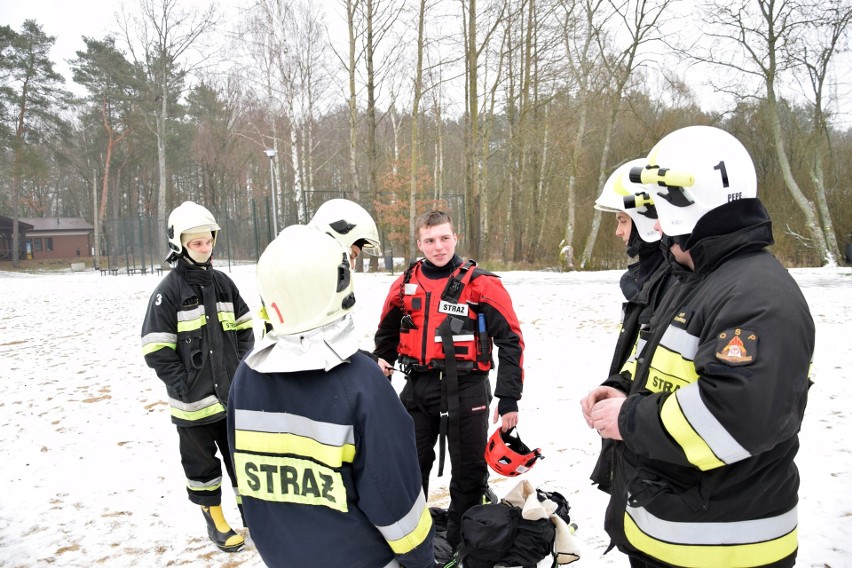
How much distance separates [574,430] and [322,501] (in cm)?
408

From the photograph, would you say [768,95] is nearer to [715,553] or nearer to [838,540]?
[838,540]

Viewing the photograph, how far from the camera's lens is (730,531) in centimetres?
164

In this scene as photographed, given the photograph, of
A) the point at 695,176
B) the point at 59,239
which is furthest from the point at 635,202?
the point at 59,239

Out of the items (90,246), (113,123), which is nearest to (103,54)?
(113,123)

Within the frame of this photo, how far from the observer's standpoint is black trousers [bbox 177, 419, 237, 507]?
3531 mm

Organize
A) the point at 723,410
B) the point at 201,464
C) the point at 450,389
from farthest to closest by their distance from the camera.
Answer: the point at 201,464
the point at 450,389
the point at 723,410

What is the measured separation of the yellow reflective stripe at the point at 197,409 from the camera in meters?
3.44

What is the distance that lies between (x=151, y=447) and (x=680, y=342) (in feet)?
16.9

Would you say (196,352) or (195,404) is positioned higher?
(196,352)

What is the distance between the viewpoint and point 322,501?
64.4 inches

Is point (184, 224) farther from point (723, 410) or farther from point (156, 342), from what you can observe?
point (723, 410)

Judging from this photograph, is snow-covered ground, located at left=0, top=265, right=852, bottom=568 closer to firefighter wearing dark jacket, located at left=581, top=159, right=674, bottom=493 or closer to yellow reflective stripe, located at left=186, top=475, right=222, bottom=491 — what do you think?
yellow reflective stripe, located at left=186, top=475, right=222, bottom=491

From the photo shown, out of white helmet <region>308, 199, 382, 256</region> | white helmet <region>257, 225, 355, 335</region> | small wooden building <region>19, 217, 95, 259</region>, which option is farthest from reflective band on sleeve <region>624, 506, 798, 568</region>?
small wooden building <region>19, 217, 95, 259</region>

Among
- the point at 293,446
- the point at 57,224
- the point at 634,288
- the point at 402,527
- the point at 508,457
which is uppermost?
the point at 57,224
